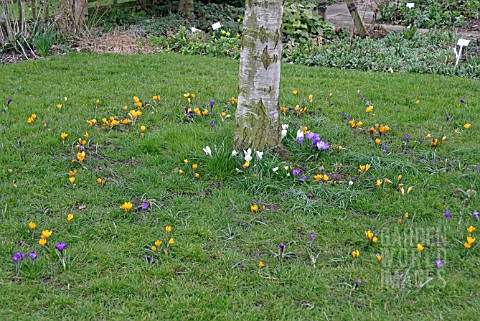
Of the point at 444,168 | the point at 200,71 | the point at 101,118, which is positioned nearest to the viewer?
the point at 444,168

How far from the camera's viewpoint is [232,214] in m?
3.71

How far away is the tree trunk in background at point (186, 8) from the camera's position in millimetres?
10873

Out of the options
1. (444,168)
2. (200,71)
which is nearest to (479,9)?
(200,71)

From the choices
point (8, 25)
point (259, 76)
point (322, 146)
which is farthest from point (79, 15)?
point (322, 146)

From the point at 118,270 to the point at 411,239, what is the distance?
1.86 meters

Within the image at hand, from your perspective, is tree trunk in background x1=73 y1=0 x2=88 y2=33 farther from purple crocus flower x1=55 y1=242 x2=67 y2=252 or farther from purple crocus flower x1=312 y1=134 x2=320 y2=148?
purple crocus flower x1=55 y1=242 x2=67 y2=252

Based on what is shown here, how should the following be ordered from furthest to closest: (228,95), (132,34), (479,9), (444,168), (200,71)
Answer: (479,9) < (132,34) < (200,71) < (228,95) < (444,168)

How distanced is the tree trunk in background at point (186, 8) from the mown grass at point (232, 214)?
17.6 feet

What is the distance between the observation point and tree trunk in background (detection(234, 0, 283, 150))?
413 cm

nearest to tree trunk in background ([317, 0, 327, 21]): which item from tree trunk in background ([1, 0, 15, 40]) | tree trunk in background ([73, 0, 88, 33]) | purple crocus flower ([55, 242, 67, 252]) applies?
tree trunk in background ([73, 0, 88, 33])

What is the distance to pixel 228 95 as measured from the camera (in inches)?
238

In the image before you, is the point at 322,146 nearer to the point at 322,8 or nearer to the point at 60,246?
the point at 60,246

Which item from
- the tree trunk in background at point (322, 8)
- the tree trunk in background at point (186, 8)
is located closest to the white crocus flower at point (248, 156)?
the tree trunk in background at point (322, 8)

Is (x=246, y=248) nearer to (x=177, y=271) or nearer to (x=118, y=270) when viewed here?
(x=177, y=271)
